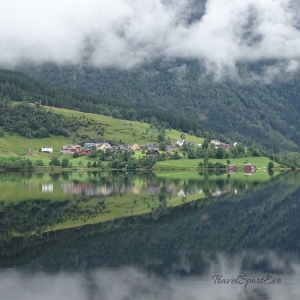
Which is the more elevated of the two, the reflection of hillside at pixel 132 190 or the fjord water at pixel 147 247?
the reflection of hillside at pixel 132 190

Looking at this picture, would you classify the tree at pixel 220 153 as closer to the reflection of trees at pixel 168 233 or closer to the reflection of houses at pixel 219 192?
the reflection of houses at pixel 219 192

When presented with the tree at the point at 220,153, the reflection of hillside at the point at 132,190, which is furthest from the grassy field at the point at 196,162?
the reflection of hillside at the point at 132,190

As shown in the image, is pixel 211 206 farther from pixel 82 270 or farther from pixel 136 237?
pixel 82 270

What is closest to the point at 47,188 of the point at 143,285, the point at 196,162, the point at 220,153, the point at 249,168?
the point at 143,285

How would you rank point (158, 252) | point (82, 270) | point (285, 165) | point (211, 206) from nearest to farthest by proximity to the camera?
point (82, 270) → point (158, 252) → point (211, 206) → point (285, 165)

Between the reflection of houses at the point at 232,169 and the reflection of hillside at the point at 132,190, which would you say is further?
the reflection of houses at the point at 232,169

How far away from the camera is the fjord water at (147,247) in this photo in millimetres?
33594

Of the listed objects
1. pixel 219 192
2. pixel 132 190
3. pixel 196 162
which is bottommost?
pixel 219 192

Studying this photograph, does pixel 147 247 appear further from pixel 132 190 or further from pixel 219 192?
pixel 132 190

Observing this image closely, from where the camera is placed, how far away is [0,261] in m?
39.8

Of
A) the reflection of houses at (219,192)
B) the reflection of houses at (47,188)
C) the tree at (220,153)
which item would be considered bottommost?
the reflection of houses at (219,192)

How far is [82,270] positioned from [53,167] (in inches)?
5231

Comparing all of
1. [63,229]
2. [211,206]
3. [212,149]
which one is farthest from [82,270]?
[212,149]

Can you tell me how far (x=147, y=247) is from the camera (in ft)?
148
